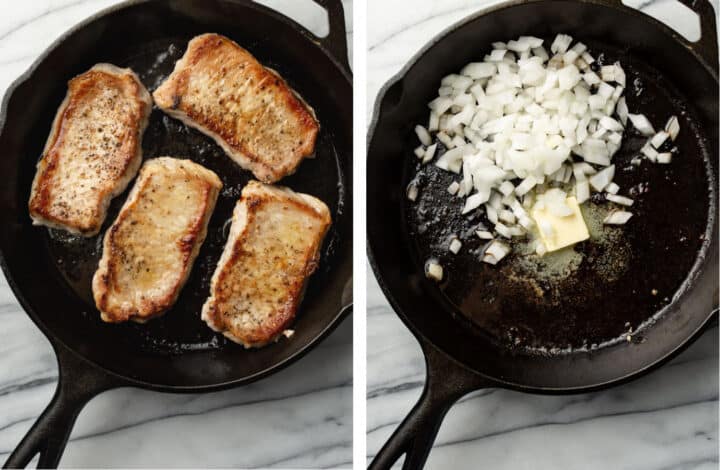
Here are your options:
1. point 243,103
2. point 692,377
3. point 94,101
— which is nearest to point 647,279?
point 692,377

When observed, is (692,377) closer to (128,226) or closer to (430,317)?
(430,317)

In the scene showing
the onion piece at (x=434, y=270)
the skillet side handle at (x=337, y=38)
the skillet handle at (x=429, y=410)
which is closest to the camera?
the skillet handle at (x=429, y=410)

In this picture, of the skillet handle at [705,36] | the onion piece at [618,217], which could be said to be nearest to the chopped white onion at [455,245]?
the onion piece at [618,217]

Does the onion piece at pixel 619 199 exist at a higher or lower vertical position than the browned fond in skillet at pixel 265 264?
higher

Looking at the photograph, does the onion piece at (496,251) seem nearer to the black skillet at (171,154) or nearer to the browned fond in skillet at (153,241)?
the black skillet at (171,154)

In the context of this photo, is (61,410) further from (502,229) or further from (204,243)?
(502,229)

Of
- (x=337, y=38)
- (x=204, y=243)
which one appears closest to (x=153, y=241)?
(x=204, y=243)
